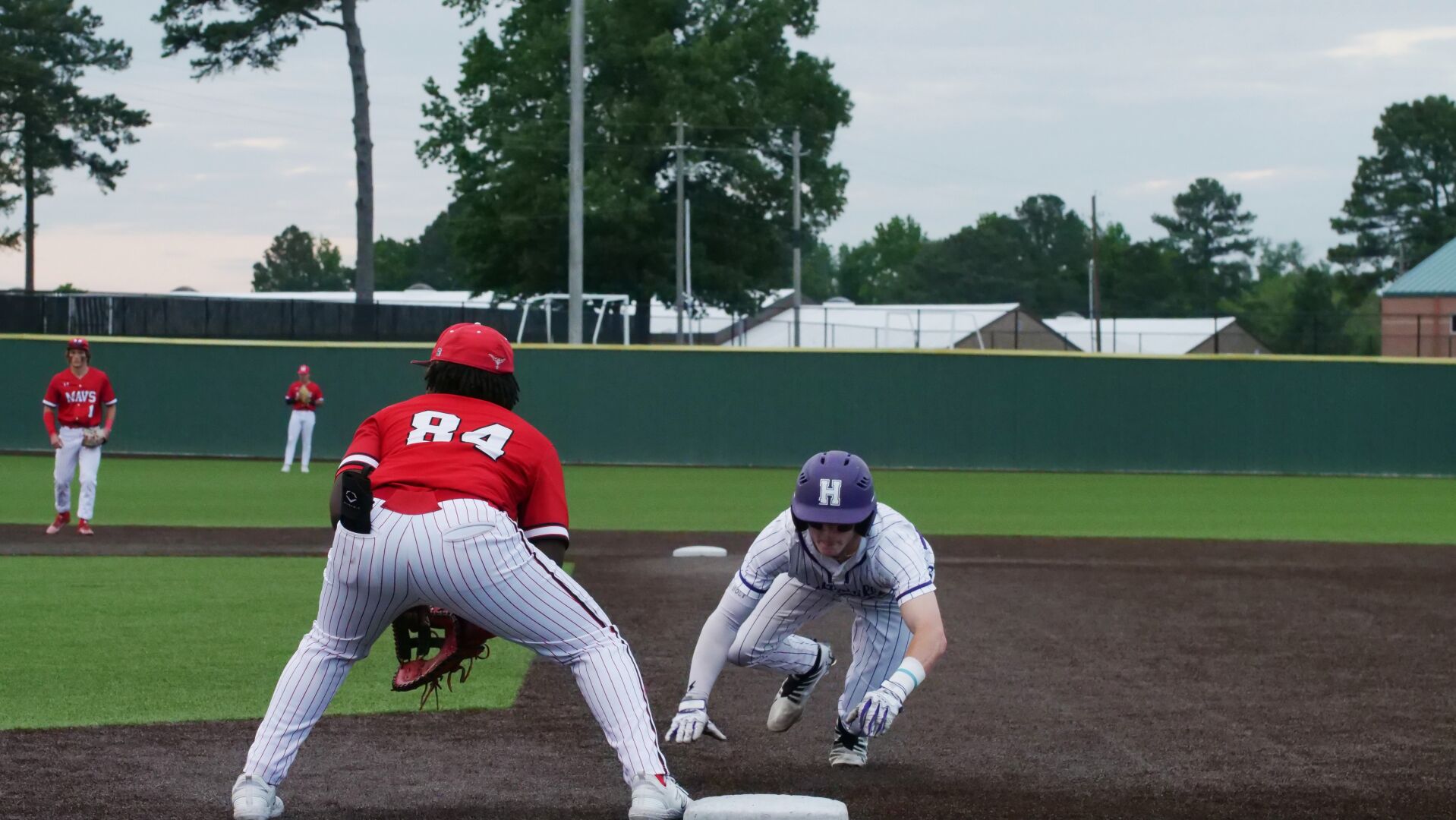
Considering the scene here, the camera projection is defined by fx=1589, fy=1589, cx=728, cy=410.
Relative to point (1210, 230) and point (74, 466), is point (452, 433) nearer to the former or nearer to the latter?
point (74, 466)

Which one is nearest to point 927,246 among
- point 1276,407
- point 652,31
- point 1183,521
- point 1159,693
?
point 652,31

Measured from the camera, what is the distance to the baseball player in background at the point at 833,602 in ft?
A: 18.3

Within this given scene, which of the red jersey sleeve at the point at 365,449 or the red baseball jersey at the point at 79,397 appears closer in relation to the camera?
the red jersey sleeve at the point at 365,449

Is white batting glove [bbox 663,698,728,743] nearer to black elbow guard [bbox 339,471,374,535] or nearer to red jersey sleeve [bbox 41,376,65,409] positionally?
black elbow guard [bbox 339,471,374,535]

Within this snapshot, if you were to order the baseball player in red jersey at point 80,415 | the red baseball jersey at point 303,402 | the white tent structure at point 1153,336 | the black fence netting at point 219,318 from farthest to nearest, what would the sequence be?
the white tent structure at point 1153,336 < the black fence netting at point 219,318 < the red baseball jersey at point 303,402 < the baseball player in red jersey at point 80,415

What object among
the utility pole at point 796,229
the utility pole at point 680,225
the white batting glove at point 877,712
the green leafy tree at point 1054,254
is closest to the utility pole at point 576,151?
the utility pole at point 680,225

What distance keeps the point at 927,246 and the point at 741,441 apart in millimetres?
98403

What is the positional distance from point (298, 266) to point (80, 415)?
509ft

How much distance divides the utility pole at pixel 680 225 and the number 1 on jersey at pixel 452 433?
38312 millimetres

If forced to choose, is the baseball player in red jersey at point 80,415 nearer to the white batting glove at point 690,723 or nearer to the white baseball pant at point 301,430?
the white baseball pant at point 301,430

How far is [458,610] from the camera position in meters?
5.26

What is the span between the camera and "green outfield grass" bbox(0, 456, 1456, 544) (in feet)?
61.8

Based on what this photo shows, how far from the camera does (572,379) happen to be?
95.4ft

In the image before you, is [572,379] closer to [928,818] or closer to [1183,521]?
[1183,521]
